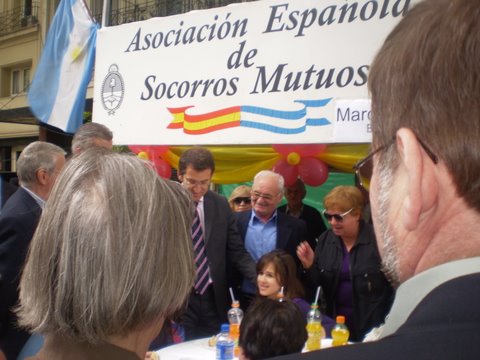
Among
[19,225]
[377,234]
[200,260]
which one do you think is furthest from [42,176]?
[377,234]

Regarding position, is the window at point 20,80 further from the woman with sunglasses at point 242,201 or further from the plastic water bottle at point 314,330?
the plastic water bottle at point 314,330

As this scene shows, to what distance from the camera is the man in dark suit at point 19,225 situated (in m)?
2.42

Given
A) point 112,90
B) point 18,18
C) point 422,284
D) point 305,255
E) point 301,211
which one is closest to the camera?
point 422,284

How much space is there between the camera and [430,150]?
2.14 feet

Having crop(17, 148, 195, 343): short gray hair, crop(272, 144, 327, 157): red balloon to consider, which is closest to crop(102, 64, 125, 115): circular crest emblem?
crop(272, 144, 327, 157): red balloon

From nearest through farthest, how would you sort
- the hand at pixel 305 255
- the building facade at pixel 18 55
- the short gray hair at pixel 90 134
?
the short gray hair at pixel 90 134
the hand at pixel 305 255
the building facade at pixel 18 55

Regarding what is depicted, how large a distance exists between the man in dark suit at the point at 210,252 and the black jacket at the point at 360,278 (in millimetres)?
506

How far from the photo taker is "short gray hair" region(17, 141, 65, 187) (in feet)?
9.00

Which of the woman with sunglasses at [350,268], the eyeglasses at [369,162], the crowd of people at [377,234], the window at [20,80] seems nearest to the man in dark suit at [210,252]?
the woman with sunglasses at [350,268]

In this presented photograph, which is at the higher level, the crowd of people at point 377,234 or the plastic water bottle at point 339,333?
the crowd of people at point 377,234

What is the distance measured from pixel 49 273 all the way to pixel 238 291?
104 inches

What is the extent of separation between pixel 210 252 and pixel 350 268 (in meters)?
0.96

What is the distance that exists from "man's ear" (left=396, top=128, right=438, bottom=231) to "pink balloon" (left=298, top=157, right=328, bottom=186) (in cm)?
365

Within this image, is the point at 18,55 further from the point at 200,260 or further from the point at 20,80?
the point at 200,260
